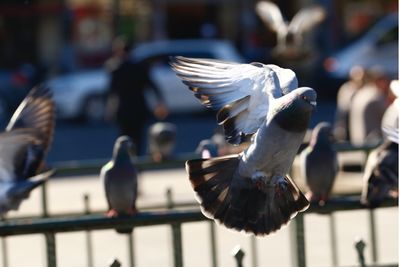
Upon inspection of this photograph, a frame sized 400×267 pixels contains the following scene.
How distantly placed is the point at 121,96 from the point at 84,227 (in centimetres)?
780

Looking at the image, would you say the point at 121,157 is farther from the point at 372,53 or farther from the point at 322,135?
the point at 372,53

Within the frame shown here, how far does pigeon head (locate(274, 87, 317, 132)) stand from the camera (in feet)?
13.1

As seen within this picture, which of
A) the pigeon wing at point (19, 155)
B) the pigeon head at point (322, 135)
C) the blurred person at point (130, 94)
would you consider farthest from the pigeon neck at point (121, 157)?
the blurred person at point (130, 94)

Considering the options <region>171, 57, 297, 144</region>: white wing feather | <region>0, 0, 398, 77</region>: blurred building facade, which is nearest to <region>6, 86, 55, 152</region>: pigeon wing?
<region>171, 57, 297, 144</region>: white wing feather

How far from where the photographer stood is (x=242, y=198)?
423 cm

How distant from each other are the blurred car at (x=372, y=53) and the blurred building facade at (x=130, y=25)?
3.55 metres

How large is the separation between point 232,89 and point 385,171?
1.28 m

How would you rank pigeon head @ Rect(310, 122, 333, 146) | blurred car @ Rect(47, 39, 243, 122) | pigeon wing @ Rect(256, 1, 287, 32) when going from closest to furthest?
1. pigeon head @ Rect(310, 122, 333, 146)
2. pigeon wing @ Rect(256, 1, 287, 32)
3. blurred car @ Rect(47, 39, 243, 122)

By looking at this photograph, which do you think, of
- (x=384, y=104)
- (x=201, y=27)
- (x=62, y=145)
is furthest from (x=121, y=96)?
(x=201, y=27)

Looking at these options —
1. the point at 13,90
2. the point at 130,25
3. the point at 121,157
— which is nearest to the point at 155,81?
the point at 13,90

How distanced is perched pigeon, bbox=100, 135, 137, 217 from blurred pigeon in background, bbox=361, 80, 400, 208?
3.49 ft

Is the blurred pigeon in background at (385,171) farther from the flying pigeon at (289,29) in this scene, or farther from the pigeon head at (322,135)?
the flying pigeon at (289,29)

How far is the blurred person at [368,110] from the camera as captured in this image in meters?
11.8

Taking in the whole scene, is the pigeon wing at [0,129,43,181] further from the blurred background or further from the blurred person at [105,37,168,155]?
the blurred background
